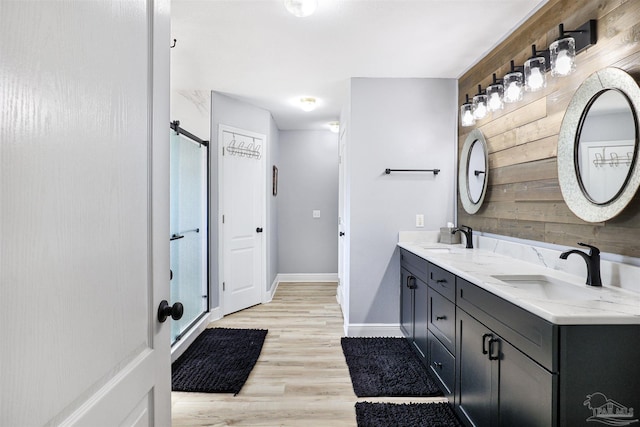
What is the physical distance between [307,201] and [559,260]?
4.24 m

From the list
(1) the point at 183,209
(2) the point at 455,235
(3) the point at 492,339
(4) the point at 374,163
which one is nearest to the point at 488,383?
(3) the point at 492,339

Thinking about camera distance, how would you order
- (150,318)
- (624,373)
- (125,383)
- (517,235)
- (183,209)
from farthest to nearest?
(183,209) < (517,235) < (624,373) < (150,318) < (125,383)

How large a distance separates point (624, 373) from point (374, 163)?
2.49 metres

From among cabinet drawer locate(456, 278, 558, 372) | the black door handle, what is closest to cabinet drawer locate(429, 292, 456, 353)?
cabinet drawer locate(456, 278, 558, 372)

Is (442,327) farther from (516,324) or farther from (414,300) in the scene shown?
(516,324)

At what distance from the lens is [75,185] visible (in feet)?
2.04

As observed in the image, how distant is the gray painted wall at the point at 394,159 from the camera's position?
3436 millimetres

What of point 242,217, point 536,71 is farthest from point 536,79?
point 242,217

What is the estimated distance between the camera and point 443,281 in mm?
→ 2287

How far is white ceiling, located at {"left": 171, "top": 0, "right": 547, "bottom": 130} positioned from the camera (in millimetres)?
2260

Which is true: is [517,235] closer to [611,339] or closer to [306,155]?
[611,339]

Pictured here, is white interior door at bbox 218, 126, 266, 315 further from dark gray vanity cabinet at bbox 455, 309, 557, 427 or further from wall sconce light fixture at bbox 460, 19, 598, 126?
dark gray vanity cabinet at bbox 455, 309, 557, 427

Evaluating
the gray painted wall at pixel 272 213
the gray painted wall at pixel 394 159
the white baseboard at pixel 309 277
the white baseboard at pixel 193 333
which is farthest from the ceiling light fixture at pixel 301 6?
the white baseboard at pixel 309 277

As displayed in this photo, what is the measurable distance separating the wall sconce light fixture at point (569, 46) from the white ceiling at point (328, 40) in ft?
1.63
